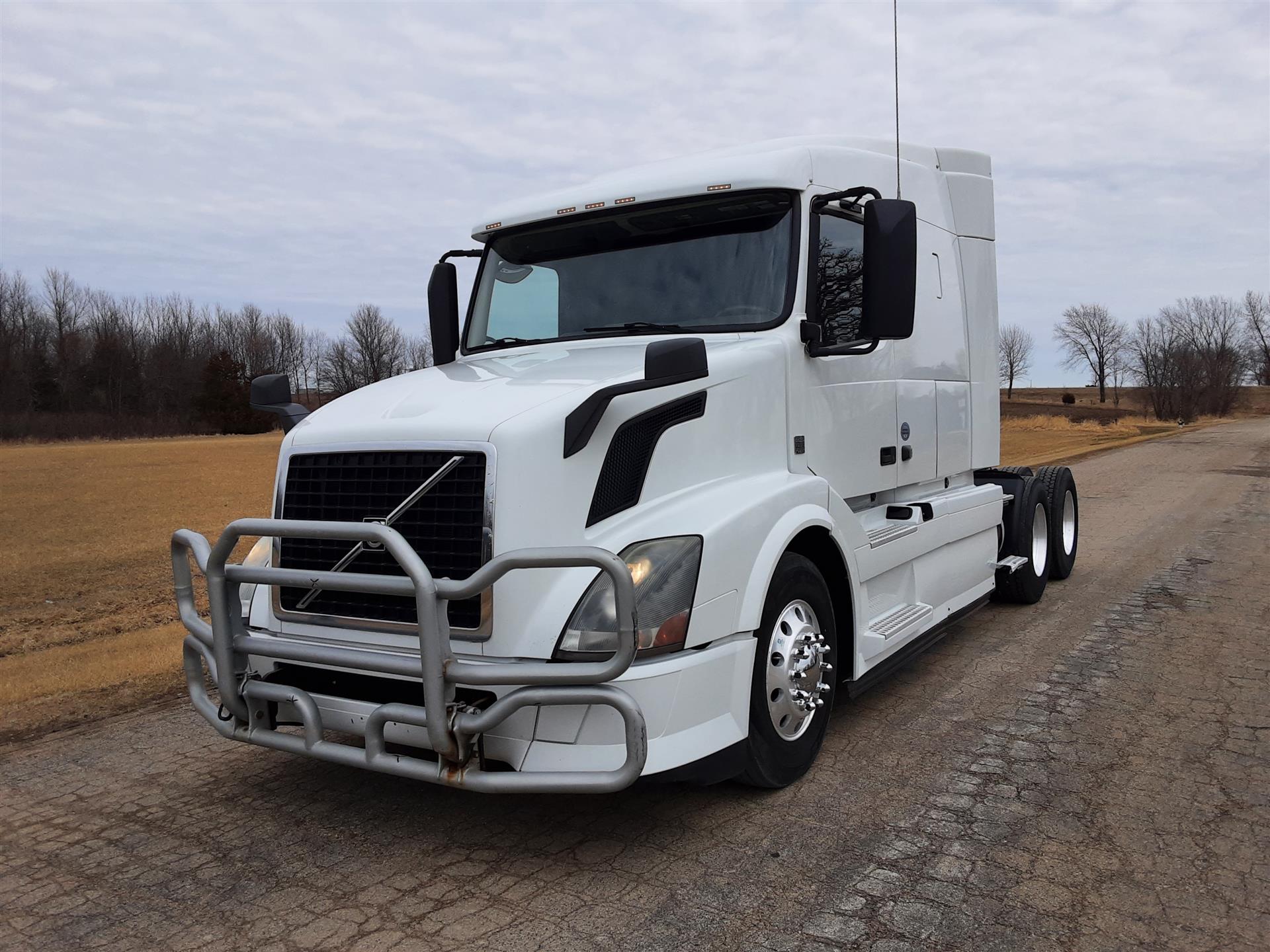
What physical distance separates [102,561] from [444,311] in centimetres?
923

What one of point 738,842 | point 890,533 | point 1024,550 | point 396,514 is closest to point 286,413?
point 396,514

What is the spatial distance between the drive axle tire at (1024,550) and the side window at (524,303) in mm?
4270

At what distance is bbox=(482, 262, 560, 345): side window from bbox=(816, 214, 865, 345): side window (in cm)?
135

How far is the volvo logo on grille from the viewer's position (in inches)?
139

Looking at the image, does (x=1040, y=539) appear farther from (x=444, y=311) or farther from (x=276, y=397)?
(x=276, y=397)

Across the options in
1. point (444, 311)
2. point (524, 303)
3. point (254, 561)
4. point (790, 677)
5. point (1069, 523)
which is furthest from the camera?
point (1069, 523)

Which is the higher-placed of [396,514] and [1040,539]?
[396,514]

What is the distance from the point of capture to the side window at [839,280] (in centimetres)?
468

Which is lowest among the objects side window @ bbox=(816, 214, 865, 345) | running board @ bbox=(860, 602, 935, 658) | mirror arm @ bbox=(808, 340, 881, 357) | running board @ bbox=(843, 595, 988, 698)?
running board @ bbox=(843, 595, 988, 698)

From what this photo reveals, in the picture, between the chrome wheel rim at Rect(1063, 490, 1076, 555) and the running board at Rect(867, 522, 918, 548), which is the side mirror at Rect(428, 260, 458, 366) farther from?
the chrome wheel rim at Rect(1063, 490, 1076, 555)

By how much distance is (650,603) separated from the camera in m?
3.40

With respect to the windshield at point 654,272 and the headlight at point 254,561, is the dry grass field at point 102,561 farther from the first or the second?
the windshield at point 654,272

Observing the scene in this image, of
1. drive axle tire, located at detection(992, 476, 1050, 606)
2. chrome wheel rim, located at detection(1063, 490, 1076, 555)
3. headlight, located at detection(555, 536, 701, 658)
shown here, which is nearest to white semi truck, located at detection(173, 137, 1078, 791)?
headlight, located at detection(555, 536, 701, 658)

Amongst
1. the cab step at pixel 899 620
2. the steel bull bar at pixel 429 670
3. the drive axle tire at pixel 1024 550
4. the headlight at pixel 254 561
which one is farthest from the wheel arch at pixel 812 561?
the drive axle tire at pixel 1024 550
